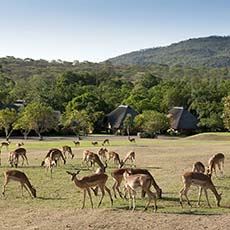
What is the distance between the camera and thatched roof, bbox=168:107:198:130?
8456cm

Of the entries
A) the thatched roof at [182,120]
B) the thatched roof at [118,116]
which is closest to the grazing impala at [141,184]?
the thatched roof at [118,116]

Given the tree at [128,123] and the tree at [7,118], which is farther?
the tree at [128,123]

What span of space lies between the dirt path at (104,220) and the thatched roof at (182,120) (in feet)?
229

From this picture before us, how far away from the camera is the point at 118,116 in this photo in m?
85.1

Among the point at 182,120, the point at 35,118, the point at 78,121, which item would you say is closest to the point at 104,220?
the point at 35,118

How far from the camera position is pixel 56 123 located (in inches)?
2746

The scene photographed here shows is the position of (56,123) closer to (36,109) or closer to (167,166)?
(36,109)

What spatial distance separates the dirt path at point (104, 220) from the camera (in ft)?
45.8

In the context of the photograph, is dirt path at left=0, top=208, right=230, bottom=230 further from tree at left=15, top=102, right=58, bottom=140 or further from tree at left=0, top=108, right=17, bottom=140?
tree at left=0, top=108, right=17, bottom=140

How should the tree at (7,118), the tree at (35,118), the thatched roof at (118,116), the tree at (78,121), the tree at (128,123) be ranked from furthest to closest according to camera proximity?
the thatched roof at (118,116) → the tree at (128,123) → the tree at (78,121) → the tree at (7,118) → the tree at (35,118)

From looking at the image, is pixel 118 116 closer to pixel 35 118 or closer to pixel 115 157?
pixel 35 118

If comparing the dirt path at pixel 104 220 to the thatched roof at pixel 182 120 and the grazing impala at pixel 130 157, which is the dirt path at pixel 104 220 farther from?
the thatched roof at pixel 182 120

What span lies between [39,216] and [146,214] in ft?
10.5

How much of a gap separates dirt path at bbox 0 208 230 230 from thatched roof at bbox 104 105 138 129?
66076 mm
